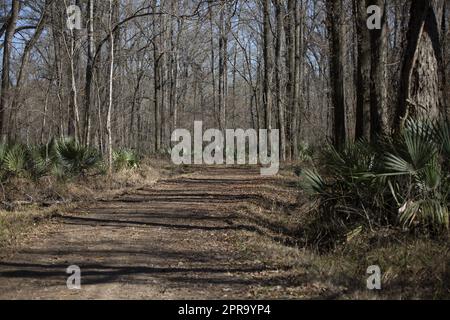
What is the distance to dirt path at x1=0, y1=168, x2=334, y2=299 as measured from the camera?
19.1 ft

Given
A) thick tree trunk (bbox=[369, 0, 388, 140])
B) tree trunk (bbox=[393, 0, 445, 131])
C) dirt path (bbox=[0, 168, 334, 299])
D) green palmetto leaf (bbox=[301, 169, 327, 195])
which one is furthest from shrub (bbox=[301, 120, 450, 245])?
thick tree trunk (bbox=[369, 0, 388, 140])

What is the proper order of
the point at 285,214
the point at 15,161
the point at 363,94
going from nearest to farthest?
the point at 285,214 < the point at 363,94 < the point at 15,161

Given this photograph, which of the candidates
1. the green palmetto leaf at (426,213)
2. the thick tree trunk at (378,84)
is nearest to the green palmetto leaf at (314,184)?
the green palmetto leaf at (426,213)

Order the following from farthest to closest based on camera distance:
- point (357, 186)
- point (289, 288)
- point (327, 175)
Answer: point (327, 175)
point (357, 186)
point (289, 288)

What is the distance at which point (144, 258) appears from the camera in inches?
289

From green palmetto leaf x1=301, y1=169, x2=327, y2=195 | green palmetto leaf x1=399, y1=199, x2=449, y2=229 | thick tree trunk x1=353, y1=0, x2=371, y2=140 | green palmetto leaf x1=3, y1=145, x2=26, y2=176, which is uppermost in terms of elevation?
thick tree trunk x1=353, y1=0, x2=371, y2=140

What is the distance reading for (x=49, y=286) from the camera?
594 cm

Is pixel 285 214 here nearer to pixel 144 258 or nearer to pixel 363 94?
pixel 363 94

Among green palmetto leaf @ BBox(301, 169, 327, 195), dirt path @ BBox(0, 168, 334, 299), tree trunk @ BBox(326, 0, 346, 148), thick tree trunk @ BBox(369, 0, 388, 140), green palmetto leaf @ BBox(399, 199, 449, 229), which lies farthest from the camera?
tree trunk @ BBox(326, 0, 346, 148)

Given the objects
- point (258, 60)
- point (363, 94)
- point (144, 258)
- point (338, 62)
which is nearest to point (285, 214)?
point (363, 94)

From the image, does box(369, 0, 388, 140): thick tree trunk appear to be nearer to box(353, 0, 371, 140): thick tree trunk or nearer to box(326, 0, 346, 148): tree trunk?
box(353, 0, 371, 140): thick tree trunk
